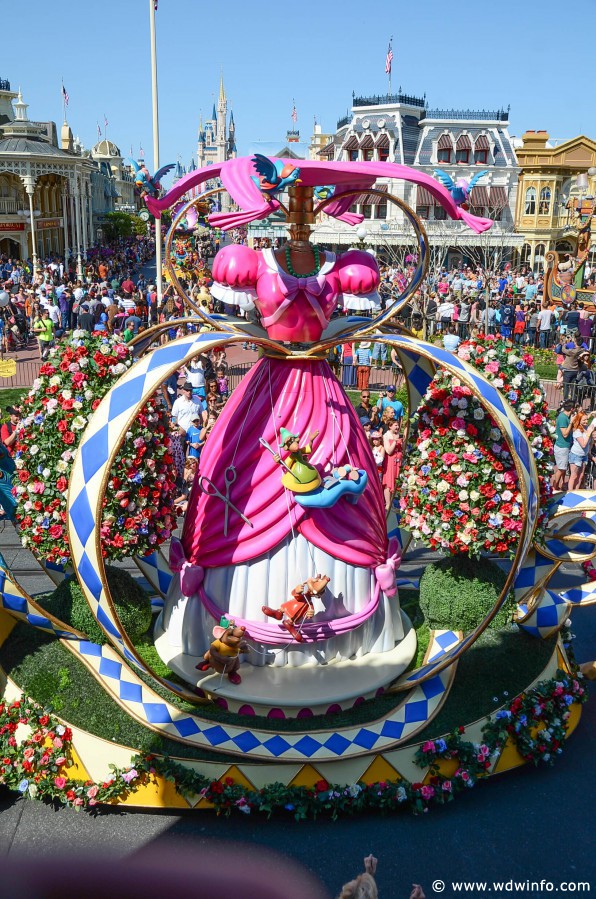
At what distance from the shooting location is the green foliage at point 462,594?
21.7 ft

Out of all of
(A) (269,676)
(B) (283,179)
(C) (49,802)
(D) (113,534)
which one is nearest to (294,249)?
(B) (283,179)

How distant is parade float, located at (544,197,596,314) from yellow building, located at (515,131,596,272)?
2107cm

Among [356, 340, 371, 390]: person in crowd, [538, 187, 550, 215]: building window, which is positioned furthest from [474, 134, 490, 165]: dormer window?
[356, 340, 371, 390]: person in crowd

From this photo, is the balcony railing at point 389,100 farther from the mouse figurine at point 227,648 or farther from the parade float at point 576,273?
the mouse figurine at point 227,648

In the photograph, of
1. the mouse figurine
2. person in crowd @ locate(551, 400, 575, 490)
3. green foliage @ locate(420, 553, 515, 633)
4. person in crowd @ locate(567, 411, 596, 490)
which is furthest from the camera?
person in crowd @ locate(551, 400, 575, 490)

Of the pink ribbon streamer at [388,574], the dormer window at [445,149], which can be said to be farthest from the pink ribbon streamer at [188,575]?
the dormer window at [445,149]

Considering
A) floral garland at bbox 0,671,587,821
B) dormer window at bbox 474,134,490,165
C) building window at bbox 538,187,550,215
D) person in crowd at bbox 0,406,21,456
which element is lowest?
floral garland at bbox 0,671,587,821

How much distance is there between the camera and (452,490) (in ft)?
20.2

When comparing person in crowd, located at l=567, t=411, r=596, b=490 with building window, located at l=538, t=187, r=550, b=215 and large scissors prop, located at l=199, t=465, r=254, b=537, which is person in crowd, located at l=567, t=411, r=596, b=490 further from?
building window, located at l=538, t=187, r=550, b=215

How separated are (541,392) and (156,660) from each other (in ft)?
12.1

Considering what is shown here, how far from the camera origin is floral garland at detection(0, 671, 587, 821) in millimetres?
5332

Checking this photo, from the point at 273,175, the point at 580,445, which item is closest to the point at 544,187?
the point at 580,445

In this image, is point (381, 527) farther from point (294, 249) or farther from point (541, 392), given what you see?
point (294, 249)

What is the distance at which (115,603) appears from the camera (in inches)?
251
